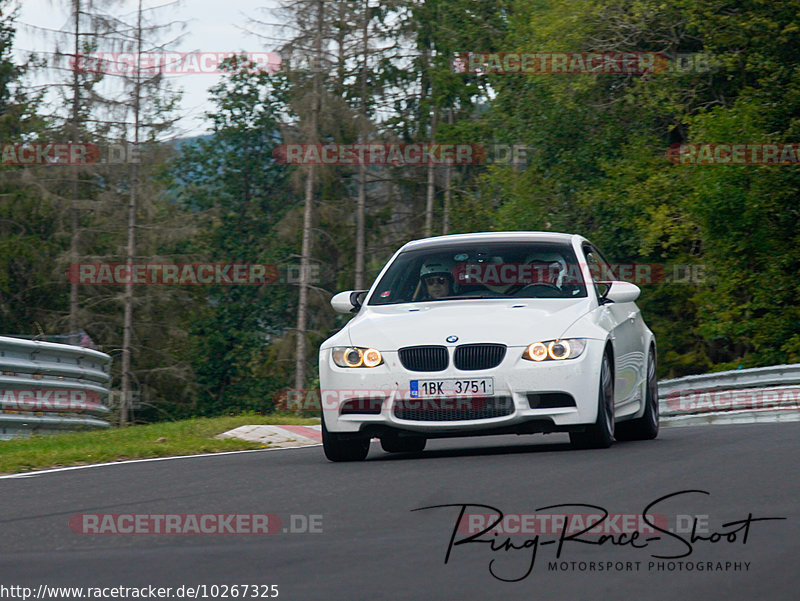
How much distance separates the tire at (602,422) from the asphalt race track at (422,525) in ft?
0.45

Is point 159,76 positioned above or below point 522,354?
above

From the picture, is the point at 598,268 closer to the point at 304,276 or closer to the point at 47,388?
the point at 47,388

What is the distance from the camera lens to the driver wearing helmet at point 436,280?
422 inches

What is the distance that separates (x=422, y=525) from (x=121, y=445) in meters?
7.19

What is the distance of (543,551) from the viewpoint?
5.35 m

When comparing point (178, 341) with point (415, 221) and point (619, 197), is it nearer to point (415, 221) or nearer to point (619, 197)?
point (415, 221)

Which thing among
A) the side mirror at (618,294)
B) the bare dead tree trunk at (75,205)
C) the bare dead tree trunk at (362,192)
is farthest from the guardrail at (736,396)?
the bare dead tree trunk at (362,192)

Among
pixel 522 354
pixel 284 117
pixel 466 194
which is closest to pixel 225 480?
pixel 522 354

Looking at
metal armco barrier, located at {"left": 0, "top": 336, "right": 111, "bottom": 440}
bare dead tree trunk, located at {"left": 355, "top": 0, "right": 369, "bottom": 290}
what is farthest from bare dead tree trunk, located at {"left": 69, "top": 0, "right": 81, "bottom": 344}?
Answer: metal armco barrier, located at {"left": 0, "top": 336, "right": 111, "bottom": 440}

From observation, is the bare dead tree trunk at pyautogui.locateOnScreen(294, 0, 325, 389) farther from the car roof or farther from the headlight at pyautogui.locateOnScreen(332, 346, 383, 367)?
the headlight at pyautogui.locateOnScreen(332, 346, 383, 367)

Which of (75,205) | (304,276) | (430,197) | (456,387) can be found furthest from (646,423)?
(430,197)

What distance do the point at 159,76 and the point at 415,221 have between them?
16.4 meters

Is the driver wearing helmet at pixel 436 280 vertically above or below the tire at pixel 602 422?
above

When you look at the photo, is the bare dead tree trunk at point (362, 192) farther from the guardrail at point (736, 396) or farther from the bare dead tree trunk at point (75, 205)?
the guardrail at point (736, 396)
